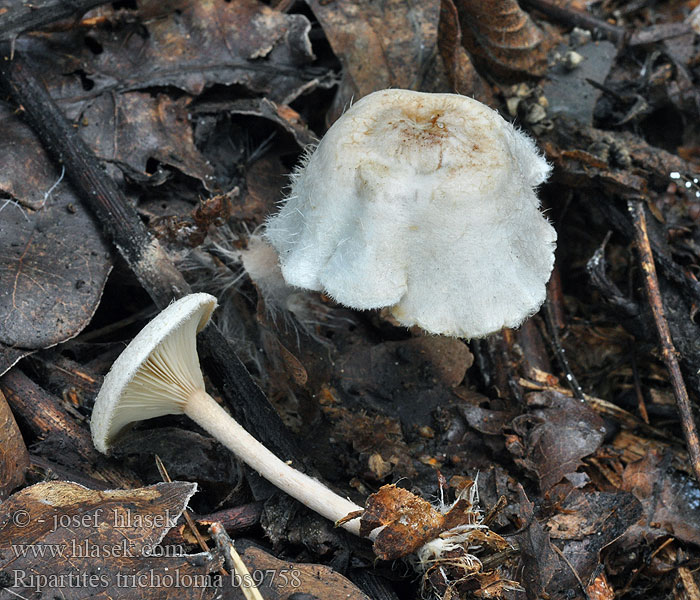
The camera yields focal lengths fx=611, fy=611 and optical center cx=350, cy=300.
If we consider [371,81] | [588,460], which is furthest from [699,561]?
[371,81]

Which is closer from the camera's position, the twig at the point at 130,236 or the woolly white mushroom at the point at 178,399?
the woolly white mushroom at the point at 178,399

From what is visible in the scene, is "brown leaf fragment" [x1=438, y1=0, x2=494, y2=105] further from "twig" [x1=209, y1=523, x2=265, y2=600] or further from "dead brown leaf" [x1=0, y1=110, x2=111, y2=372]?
"twig" [x1=209, y1=523, x2=265, y2=600]

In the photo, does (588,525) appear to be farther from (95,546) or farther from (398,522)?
(95,546)

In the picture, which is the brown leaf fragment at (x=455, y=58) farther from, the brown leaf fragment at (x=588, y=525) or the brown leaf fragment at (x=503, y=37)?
the brown leaf fragment at (x=588, y=525)

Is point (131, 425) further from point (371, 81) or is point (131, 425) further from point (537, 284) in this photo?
point (371, 81)

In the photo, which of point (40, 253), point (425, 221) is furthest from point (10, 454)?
point (425, 221)

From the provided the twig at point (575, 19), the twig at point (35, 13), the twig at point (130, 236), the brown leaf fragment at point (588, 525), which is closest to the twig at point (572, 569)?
the brown leaf fragment at point (588, 525)
